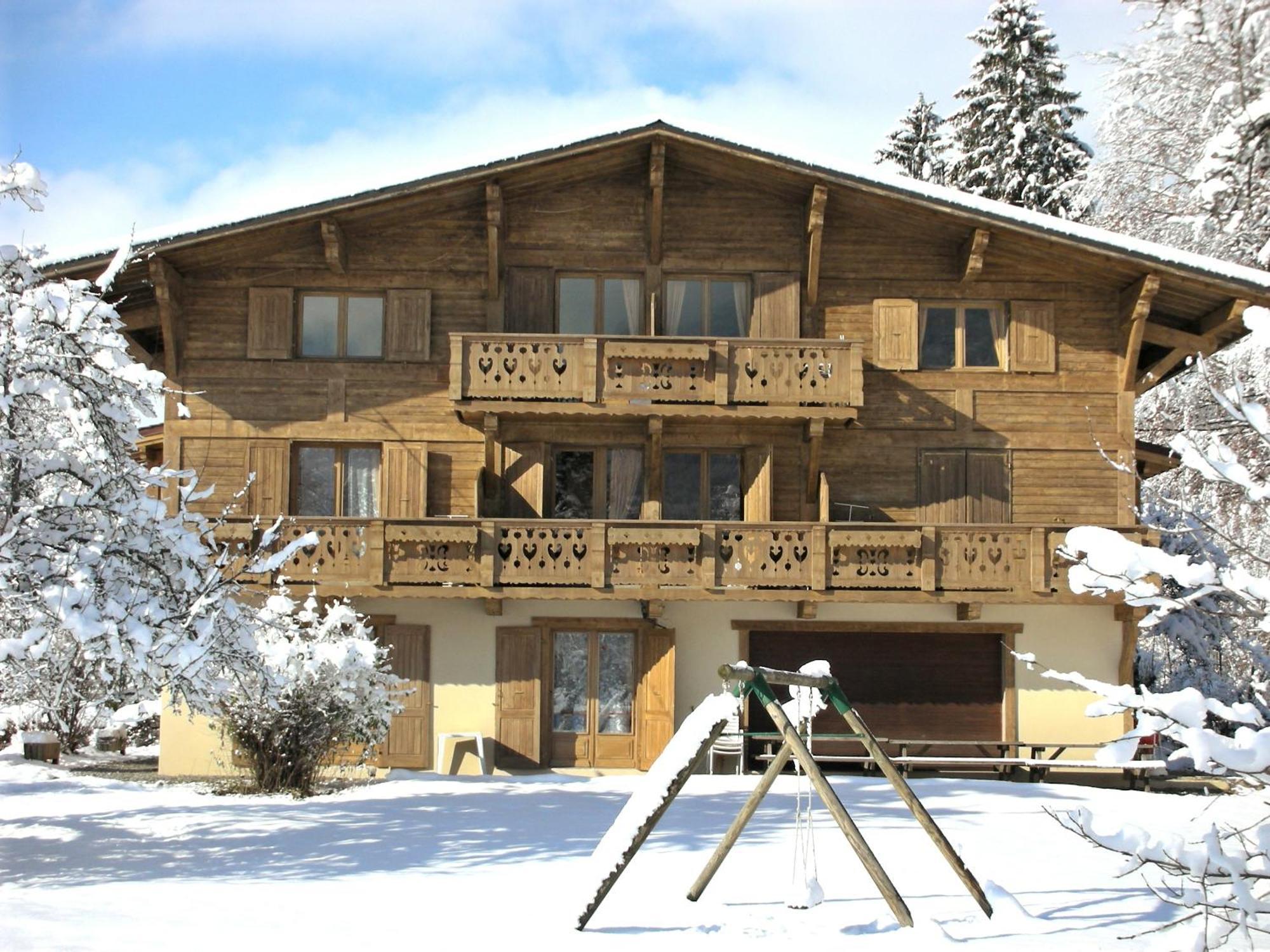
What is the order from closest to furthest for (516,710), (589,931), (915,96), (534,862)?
(589,931), (534,862), (516,710), (915,96)

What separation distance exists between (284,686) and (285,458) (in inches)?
296

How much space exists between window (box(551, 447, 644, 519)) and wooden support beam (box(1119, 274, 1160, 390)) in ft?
25.9

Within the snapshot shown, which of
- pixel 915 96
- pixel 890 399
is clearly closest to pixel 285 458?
pixel 890 399

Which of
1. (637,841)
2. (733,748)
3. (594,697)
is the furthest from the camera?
(594,697)

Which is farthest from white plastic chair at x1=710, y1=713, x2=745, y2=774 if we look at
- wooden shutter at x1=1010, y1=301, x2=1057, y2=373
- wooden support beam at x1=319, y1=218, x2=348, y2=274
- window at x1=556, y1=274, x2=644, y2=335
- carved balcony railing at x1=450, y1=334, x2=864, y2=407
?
wooden support beam at x1=319, y1=218, x2=348, y2=274

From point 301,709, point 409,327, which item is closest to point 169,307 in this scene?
point 409,327

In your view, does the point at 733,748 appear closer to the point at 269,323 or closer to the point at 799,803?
the point at 269,323

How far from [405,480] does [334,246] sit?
151 inches

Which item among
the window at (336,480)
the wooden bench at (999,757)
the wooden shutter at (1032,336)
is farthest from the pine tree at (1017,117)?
the window at (336,480)

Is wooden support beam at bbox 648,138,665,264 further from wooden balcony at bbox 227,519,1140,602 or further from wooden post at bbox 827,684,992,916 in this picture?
wooden post at bbox 827,684,992,916

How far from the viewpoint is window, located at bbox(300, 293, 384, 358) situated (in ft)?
74.3

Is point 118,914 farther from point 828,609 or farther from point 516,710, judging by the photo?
point 828,609

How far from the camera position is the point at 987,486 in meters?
22.5

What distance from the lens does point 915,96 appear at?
1812 inches
